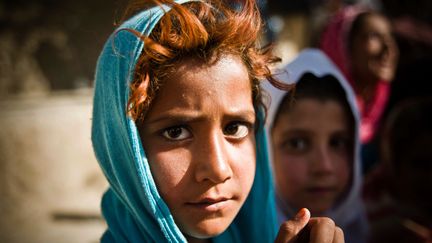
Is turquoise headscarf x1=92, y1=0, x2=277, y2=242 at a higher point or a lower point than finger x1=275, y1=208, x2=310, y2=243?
higher

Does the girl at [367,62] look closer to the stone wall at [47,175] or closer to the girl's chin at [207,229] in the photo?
the girl's chin at [207,229]

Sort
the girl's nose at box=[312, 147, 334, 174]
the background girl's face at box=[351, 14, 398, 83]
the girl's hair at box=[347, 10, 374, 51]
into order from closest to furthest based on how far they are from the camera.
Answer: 1. the girl's nose at box=[312, 147, 334, 174]
2. the background girl's face at box=[351, 14, 398, 83]
3. the girl's hair at box=[347, 10, 374, 51]

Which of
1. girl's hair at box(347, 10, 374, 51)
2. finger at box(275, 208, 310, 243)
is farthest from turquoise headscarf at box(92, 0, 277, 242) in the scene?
girl's hair at box(347, 10, 374, 51)

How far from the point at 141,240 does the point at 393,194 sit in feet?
4.49

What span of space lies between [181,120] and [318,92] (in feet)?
2.79

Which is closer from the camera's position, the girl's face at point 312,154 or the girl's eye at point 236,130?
the girl's eye at point 236,130

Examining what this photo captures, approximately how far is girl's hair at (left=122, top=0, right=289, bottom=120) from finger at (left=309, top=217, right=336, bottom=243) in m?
0.38

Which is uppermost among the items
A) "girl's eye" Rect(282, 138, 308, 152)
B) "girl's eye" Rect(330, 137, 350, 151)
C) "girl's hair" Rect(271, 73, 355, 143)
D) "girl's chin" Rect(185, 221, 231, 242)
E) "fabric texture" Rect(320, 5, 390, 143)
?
"fabric texture" Rect(320, 5, 390, 143)

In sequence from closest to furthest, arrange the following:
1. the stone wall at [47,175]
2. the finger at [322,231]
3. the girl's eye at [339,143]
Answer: the finger at [322,231], the girl's eye at [339,143], the stone wall at [47,175]

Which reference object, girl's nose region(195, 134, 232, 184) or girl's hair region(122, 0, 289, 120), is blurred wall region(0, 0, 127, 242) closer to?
girl's hair region(122, 0, 289, 120)

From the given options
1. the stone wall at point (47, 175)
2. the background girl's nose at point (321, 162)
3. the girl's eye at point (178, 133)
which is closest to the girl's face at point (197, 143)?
the girl's eye at point (178, 133)

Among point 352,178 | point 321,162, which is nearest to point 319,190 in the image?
point 321,162

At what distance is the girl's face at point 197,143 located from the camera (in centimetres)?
98

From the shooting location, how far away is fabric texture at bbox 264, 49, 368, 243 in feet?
5.48
